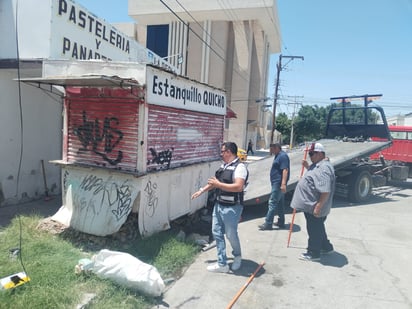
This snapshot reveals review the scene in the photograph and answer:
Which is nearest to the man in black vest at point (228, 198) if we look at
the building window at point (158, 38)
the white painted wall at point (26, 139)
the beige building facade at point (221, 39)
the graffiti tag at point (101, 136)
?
the graffiti tag at point (101, 136)

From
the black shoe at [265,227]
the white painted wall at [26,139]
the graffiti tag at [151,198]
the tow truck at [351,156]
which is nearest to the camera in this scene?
the graffiti tag at [151,198]

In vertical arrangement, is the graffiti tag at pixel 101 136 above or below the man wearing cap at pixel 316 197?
above

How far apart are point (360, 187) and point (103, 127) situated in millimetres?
7665

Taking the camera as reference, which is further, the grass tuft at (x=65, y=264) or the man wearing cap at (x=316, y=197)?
the man wearing cap at (x=316, y=197)

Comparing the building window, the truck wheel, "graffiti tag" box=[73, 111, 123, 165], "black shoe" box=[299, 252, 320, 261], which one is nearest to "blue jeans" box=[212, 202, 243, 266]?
"black shoe" box=[299, 252, 320, 261]

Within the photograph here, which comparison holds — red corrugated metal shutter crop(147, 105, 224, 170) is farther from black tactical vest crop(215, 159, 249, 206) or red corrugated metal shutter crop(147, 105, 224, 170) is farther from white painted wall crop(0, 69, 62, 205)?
white painted wall crop(0, 69, 62, 205)

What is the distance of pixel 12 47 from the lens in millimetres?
6723

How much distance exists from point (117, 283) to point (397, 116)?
54.2 metres

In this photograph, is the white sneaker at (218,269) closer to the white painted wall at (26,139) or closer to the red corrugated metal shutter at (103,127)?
the red corrugated metal shutter at (103,127)

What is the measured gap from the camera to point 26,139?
7.48m

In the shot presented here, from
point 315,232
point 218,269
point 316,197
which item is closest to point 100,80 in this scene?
point 218,269

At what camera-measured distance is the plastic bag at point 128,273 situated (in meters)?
3.59

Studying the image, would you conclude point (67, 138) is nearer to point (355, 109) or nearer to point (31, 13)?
point (31, 13)

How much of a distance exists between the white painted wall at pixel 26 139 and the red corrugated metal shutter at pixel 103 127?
5.58 feet
